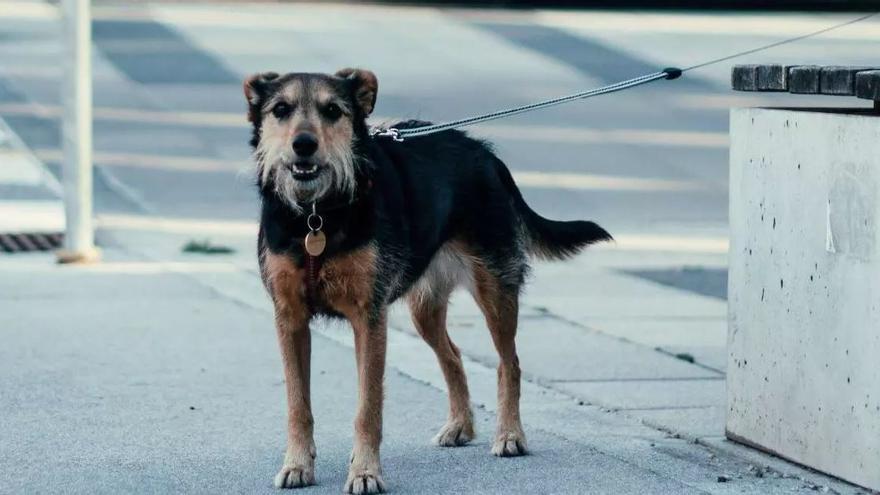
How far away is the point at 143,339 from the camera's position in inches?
368

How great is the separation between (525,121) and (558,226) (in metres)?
12.2

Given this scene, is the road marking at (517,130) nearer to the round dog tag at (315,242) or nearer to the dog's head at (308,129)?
the dog's head at (308,129)

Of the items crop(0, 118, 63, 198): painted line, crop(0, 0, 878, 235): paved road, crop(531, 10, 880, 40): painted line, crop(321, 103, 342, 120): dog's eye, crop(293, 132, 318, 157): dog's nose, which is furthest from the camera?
crop(531, 10, 880, 40): painted line

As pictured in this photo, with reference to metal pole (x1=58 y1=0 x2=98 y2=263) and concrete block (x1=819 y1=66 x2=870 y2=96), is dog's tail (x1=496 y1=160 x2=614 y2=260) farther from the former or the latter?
metal pole (x1=58 y1=0 x2=98 y2=263)

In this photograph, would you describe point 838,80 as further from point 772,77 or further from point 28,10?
point 28,10

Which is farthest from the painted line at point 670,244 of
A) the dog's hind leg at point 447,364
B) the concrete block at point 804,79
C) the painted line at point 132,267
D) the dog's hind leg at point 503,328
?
the concrete block at point 804,79

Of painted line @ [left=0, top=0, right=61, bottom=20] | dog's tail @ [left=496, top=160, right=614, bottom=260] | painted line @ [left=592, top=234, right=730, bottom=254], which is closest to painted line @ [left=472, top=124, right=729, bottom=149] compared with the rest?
painted line @ [left=592, top=234, right=730, bottom=254]

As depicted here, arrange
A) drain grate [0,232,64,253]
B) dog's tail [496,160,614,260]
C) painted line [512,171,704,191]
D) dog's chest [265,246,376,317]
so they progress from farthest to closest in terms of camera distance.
Answer: painted line [512,171,704,191], drain grate [0,232,64,253], dog's tail [496,160,614,260], dog's chest [265,246,376,317]

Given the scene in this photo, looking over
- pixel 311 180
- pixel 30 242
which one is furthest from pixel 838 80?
pixel 30 242

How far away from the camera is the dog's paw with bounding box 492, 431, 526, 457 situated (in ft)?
22.3

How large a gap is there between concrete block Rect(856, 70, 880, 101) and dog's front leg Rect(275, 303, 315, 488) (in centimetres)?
209

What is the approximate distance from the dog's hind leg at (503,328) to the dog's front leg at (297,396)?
906 mm

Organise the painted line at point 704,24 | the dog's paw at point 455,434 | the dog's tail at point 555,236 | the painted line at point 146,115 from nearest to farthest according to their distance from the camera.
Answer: the dog's paw at point 455,434 < the dog's tail at point 555,236 < the painted line at point 146,115 < the painted line at point 704,24

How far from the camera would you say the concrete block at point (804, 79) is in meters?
6.32
